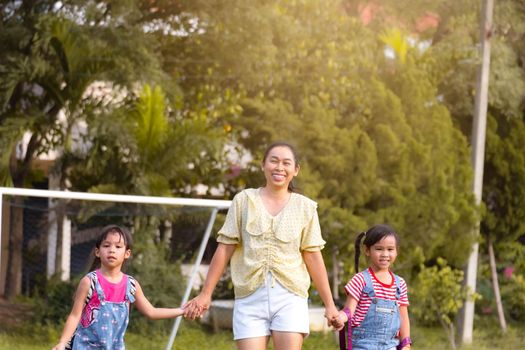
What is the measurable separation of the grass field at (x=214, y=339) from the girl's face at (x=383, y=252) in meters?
6.29

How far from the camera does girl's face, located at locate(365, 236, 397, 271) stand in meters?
6.48

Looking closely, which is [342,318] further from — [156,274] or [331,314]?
[156,274]

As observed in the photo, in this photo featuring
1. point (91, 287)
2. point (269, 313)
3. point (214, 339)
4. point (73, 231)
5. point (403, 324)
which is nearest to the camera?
point (269, 313)

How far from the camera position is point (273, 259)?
6.07 meters

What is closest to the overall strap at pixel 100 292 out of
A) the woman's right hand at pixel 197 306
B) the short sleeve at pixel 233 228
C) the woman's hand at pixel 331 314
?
the woman's right hand at pixel 197 306

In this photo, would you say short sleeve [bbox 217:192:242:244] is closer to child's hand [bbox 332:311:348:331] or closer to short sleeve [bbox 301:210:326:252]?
short sleeve [bbox 301:210:326:252]

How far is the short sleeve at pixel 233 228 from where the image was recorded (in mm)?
6137

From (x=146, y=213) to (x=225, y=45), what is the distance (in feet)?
10.3

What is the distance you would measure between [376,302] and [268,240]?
2.66 feet

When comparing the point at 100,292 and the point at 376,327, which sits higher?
the point at 100,292

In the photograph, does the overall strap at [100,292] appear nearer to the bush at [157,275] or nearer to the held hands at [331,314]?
the held hands at [331,314]

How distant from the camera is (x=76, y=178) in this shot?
14320 millimetres

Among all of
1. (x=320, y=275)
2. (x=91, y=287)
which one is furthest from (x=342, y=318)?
(x=91, y=287)

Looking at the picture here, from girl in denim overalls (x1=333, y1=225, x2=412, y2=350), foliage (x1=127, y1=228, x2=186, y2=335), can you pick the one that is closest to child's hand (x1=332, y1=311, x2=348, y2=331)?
girl in denim overalls (x1=333, y1=225, x2=412, y2=350)
